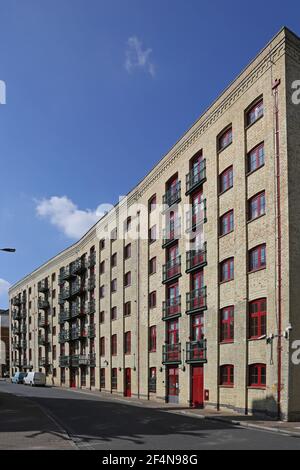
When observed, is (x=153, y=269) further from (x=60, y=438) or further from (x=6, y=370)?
(x=6, y=370)

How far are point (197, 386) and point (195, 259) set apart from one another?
24.4 feet

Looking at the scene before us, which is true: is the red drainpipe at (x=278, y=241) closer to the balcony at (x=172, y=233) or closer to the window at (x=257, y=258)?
the window at (x=257, y=258)

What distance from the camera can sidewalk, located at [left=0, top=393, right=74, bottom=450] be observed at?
50.9 feet

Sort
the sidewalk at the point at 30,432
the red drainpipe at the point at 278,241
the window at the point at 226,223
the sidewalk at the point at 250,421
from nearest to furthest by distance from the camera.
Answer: the sidewalk at the point at 30,432
the sidewalk at the point at 250,421
the red drainpipe at the point at 278,241
the window at the point at 226,223

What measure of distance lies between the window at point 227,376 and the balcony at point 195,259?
602 centimetres

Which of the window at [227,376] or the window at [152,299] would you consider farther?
the window at [152,299]

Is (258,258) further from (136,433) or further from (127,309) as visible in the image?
(127,309)

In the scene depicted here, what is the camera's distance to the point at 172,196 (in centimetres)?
3809

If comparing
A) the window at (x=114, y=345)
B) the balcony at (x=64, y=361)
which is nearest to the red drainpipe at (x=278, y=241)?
the window at (x=114, y=345)

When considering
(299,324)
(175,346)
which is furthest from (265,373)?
(175,346)

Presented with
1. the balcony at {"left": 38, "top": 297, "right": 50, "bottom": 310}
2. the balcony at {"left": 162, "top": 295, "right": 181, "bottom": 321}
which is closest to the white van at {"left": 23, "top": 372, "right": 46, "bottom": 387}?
the balcony at {"left": 38, "top": 297, "right": 50, "bottom": 310}

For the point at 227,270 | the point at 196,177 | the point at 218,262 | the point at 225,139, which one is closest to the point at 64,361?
the point at 196,177

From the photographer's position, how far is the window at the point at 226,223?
98.9ft

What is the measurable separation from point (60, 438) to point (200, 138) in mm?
21774
